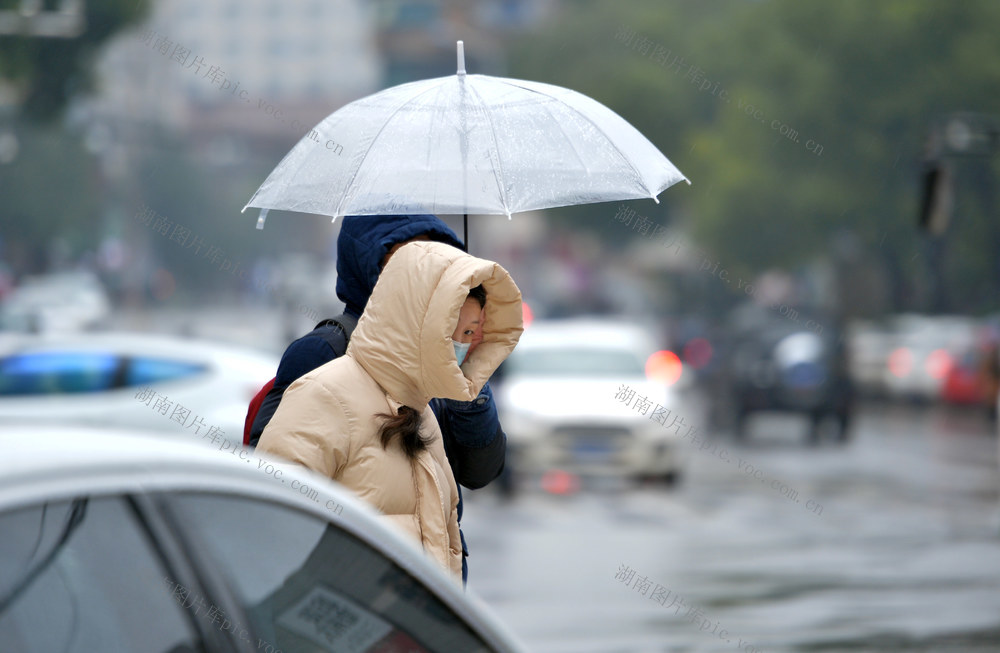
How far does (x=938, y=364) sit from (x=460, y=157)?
29.0m

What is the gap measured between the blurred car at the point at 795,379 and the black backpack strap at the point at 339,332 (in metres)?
19.4

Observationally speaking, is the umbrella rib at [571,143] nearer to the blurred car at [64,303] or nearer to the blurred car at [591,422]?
the blurred car at [591,422]

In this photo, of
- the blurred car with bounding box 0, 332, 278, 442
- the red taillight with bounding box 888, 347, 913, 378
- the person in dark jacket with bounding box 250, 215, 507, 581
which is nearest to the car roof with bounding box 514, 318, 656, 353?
the blurred car with bounding box 0, 332, 278, 442

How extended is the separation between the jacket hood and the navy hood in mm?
201

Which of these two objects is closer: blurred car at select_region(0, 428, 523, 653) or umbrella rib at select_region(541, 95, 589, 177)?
blurred car at select_region(0, 428, 523, 653)

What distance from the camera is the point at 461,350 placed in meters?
3.23

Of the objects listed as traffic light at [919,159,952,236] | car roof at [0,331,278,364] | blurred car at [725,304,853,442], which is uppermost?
traffic light at [919,159,952,236]

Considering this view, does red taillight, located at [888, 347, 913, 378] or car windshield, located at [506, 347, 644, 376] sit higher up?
car windshield, located at [506, 347, 644, 376]

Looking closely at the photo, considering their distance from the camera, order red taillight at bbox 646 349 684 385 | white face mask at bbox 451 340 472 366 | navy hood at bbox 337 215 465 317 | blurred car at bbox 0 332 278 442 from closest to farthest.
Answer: white face mask at bbox 451 340 472 366 → navy hood at bbox 337 215 465 317 → blurred car at bbox 0 332 278 442 → red taillight at bbox 646 349 684 385

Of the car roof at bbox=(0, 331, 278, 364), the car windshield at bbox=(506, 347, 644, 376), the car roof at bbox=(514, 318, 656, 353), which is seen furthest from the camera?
the car roof at bbox=(514, 318, 656, 353)

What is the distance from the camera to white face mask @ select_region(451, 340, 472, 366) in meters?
3.20

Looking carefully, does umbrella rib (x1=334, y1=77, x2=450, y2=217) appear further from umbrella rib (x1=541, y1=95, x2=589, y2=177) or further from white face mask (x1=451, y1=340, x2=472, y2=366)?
white face mask (x1=451, y1=340, x2=472, y2=366)

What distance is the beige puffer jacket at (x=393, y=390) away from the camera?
2.98 meters

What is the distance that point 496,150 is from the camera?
384 cm
